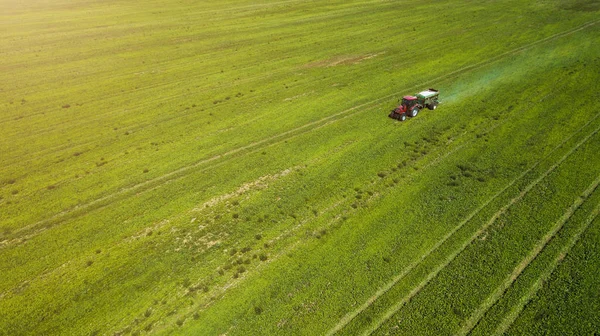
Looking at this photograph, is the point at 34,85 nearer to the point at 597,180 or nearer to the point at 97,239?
the point at 97,239

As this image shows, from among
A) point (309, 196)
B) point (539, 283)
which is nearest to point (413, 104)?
point (309, 196)

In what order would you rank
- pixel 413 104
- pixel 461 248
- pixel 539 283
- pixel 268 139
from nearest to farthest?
pixel 539 283, pixel 461 248, pixel 268 139, pixel 413 104

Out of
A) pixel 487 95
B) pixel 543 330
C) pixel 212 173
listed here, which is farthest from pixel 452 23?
pixel 543 330

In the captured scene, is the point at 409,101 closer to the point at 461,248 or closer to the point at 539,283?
the point at 461,248

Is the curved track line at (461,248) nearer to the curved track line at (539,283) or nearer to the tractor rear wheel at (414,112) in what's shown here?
the curved track line at (539,283)

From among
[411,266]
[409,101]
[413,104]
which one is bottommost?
[411,266]

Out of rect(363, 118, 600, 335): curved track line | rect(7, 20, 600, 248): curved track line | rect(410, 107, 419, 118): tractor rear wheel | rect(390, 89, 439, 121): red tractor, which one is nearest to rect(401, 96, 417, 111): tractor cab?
rect(390, 89, 439, 121): red tractor
